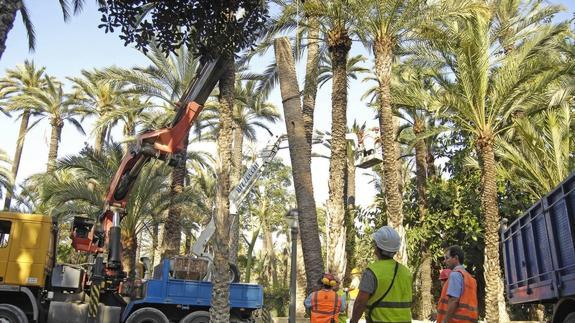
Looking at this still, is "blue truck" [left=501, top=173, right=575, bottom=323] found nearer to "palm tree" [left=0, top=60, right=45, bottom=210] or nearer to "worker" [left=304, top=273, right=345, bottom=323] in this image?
"worker" [left=304, top=273, right=345, bottom=323]

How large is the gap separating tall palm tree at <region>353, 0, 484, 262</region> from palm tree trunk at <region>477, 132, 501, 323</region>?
3010 mm

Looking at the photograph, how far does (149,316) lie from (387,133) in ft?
26.2

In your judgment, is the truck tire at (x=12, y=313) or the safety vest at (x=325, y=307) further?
the truck tire at (x=12, y=313)

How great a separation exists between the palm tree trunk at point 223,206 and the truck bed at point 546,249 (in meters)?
5.71

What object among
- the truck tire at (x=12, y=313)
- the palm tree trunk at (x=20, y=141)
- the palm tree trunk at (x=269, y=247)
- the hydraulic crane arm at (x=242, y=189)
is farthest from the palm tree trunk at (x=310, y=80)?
the palm tree trunk at (x=269, y=247)

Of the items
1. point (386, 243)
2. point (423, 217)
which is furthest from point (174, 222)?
point (386, 243)

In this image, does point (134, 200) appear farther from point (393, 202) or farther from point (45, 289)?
point (393, 202)

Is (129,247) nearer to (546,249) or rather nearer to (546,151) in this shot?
(546,151)

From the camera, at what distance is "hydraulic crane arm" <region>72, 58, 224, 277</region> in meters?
14.7

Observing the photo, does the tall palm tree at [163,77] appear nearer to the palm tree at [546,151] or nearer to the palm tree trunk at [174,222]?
the palm tree trunk at [174,222]

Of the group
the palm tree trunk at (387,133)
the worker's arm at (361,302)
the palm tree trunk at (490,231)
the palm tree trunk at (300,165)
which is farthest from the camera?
the palm tree trunk at (490,231)

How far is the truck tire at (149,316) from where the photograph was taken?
13.1m

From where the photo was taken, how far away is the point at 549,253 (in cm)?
750

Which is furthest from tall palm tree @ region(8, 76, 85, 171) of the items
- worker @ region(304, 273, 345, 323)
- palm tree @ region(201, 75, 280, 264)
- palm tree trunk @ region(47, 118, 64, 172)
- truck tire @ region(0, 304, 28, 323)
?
worker @ region(304, 273, 345, 323)
